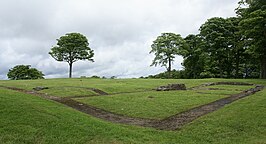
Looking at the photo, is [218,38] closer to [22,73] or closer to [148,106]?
[148,106]

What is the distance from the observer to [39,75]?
7306 cm

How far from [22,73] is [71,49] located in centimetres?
2300

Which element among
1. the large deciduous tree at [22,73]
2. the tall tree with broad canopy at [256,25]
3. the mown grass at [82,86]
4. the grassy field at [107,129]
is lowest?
the grassy field at [107,129]

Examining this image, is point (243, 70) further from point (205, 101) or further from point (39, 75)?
point (39, 75)

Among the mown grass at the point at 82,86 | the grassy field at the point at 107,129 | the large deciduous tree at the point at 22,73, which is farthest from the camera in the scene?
the large deciduous tree at the point at 22,73

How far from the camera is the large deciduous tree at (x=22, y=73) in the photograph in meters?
69.0

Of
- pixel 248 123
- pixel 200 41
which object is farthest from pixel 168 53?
pixel 248 123

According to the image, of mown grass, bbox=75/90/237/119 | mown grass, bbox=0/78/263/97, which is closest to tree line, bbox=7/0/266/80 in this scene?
mown grass, bbox=0/78/263/97

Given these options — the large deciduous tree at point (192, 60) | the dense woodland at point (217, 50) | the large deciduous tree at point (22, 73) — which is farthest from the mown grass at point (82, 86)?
the large deciduous tree at point (22, 73)

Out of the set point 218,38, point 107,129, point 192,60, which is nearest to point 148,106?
point 107,129

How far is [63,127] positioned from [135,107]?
7.60 m

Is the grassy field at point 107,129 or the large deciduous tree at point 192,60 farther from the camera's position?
the large deciduous tree at point 192,60

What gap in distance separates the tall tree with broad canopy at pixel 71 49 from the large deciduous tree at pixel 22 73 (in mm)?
18722

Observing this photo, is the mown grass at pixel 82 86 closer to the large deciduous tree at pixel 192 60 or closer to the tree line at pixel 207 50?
the tree line at pixel 207 50
